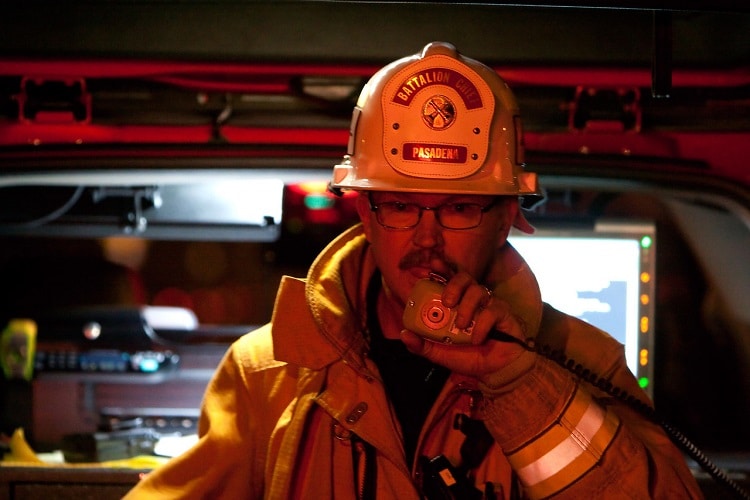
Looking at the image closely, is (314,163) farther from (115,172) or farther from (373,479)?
(373,479)

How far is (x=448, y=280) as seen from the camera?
2.03 meters

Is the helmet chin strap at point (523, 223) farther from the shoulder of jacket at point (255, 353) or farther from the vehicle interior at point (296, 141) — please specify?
the shoulder of jacket at point (255, 353)

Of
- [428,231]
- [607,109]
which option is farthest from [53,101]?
[607,109]

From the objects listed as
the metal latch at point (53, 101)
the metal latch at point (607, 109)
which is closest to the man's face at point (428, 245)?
the metal latch at point (607, 109)

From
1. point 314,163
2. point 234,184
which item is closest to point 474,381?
point 314,163

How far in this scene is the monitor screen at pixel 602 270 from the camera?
336cm

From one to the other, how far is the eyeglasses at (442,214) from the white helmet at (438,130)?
7 centimetres

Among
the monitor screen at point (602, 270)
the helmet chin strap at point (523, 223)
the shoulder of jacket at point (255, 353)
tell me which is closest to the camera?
the shoulder of jacket at point (255, 353)

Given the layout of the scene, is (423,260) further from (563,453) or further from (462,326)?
(563,453)

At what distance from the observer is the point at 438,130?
215 cm

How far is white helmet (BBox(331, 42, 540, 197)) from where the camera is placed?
2150 mm

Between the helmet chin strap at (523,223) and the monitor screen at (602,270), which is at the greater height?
the helmet chin strap at (523,223)

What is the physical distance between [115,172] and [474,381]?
1.24 m

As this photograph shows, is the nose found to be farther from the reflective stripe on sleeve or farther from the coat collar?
the reflective stripe on sleeve
